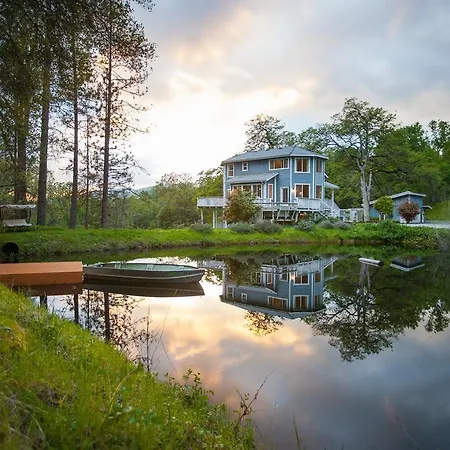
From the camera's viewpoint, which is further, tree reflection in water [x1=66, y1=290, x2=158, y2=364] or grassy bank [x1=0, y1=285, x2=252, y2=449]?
tree reflection in water [x1=66, y1=290, x2=158, y2=364]

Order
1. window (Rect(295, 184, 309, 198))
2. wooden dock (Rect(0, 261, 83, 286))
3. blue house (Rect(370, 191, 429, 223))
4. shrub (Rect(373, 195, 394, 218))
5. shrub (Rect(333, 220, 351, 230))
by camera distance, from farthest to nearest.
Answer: blue house (Rect(370, 191, 429, 223)), shrub (Rect(373, 195, 394, 218)), window (Rect(295, 184, 309, 198)), shrub (Rect(333, 220, 351, 230)), wooden dock (Rect(0, 261, 83, 286))

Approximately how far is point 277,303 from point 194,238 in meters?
19.4

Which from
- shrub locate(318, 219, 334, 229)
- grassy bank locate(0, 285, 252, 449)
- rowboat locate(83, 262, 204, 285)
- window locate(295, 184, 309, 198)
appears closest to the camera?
grassy bank locate(0, 285, 252, 449)

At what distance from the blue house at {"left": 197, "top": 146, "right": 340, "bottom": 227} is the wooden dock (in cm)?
→ 2513

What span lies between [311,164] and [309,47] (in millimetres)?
18089

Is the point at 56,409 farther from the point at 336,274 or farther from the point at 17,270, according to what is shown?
the point at 336,274

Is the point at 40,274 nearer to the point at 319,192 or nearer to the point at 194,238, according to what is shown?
the point at 194,238

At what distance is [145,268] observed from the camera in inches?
566

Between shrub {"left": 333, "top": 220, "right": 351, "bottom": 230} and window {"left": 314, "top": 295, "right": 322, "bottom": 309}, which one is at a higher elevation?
shrub {"left": 333, "top": 220, "right": 351, "bottom": 230}

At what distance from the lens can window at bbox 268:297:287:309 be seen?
37.7 ft

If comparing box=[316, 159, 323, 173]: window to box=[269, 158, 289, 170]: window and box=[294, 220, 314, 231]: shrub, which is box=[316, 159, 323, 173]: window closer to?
box=[269, 158, 289, 170]: window

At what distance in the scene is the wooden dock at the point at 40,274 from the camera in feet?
40.8

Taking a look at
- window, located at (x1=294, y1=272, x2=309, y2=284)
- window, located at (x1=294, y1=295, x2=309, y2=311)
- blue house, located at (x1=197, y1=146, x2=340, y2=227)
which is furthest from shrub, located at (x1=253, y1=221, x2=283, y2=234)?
window, located at (x1=294, y1=295, x2=309, y2=311)

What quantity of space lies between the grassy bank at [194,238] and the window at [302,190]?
5.33 metres
